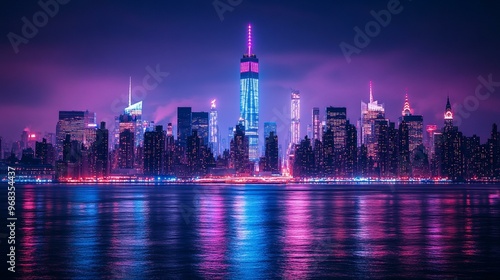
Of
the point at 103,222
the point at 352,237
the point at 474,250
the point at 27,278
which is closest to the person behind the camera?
the point at 27,278

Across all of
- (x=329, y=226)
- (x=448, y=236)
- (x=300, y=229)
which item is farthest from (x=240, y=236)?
(x=448, y=236)

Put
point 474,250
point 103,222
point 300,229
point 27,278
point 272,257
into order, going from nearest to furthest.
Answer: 1. point 27,278
2. point 272,257
3. point 474,250
4. point 300,229
5. point 103,222

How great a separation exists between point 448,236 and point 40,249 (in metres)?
30.6

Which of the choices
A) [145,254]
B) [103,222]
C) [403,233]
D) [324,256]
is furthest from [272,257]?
[103,222]

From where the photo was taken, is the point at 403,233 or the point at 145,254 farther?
the point at 403,233

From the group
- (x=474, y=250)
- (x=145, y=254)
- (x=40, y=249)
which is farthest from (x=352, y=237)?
(x=40, y=249)

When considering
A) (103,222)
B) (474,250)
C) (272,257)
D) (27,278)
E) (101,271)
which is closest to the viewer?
(27,278)

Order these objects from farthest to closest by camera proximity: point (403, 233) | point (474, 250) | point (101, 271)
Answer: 1. point (403, 233)
2. point (474, 250)
3. point (101, 271)

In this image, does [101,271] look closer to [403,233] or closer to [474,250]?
[474,250]

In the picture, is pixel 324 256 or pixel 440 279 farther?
pixel 324 256

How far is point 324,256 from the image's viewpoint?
130 ft

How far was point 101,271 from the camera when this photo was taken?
3353cm

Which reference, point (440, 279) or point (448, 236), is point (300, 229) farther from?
point (440, 279)

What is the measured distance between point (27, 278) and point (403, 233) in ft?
106
